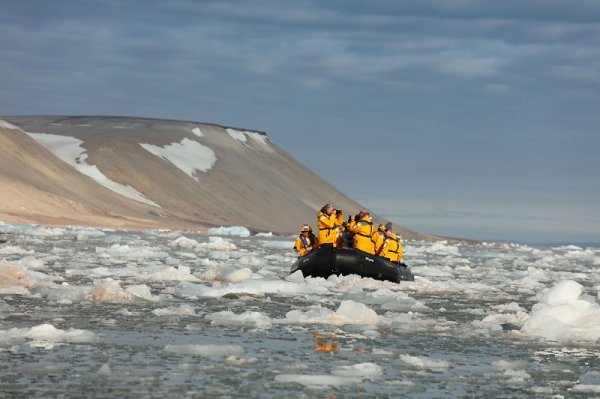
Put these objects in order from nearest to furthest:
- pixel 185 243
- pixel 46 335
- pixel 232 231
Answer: pixel 46 335, pixel 185 243, pixel 232 231

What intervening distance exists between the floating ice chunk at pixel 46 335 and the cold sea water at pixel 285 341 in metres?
0.02

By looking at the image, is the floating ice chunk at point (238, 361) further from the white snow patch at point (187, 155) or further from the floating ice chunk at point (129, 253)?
the white snow patch at point (187, 155)

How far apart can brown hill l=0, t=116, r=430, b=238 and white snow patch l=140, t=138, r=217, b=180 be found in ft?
0.55

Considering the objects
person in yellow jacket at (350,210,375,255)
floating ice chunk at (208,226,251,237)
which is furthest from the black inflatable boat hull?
floating ice chunk at (208,226,251,237)

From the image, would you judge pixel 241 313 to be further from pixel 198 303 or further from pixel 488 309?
pixel 488 309

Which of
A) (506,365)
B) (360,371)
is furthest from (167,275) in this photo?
(360,371)

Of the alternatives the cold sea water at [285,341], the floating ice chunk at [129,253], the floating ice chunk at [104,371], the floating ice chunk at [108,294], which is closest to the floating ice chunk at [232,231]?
the floating ice chunk at [129,253]

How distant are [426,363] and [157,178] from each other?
112755mm

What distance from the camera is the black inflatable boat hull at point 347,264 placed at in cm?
2294

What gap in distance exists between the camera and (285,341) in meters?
12.8

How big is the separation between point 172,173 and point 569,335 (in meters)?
114

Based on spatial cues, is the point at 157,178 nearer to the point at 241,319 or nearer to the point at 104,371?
the point at 241,319

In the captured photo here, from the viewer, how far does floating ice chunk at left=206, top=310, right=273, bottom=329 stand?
14273mm

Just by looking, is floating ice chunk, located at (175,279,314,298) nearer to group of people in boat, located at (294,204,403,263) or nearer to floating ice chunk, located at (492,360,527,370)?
group of people in boat, located at (294,204,403,263)
